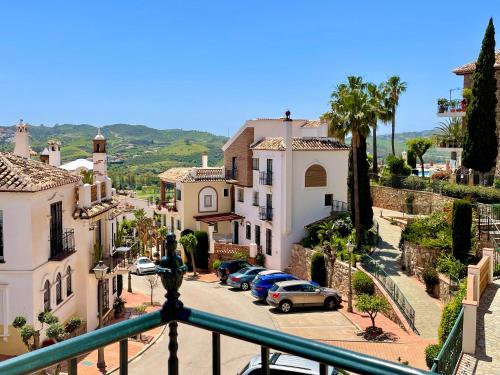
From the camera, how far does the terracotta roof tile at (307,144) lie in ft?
115

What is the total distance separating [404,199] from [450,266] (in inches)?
626

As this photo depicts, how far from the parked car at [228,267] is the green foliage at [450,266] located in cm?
1475

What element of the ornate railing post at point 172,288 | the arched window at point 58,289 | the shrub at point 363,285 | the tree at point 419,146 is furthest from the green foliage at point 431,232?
the ornate railing post at point 172,288

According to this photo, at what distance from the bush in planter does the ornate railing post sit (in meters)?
22.4

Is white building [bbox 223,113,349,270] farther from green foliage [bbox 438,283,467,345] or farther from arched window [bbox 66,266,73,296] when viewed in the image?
green foliage [bbox 438,283,467,345]

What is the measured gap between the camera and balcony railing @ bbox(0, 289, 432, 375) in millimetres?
2225

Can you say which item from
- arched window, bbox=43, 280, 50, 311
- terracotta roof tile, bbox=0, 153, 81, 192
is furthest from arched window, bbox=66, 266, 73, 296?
terracotta roof tile, bbox=0, 153, 81, 192

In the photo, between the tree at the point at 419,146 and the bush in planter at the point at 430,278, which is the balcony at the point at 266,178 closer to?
the bush in planter at the point at 430,278

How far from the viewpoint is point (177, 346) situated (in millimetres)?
2773

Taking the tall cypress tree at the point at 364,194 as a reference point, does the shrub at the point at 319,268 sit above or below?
below

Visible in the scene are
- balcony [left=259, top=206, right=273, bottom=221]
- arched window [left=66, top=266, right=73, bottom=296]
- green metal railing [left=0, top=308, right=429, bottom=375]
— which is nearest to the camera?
green metal railing [left=0, top=308, right=429, bottom=375]

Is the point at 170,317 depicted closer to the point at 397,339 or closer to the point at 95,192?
the point at 397,339

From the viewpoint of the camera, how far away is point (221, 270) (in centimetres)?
3481

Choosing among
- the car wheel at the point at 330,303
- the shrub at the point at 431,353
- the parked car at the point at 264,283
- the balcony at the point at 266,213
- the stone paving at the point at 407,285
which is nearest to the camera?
the shrub at the point at 431,353
